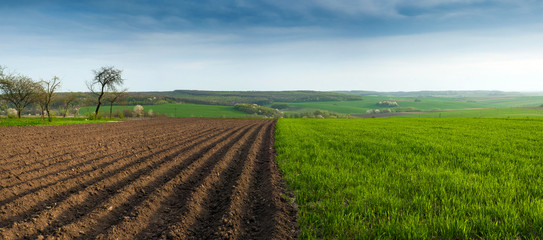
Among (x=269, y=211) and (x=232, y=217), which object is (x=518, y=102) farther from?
(x=232, y=217)

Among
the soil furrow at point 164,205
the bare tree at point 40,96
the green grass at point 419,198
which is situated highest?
the bare tree at point 40,96

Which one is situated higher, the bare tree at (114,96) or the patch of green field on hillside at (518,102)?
the bare tree at (114,96)

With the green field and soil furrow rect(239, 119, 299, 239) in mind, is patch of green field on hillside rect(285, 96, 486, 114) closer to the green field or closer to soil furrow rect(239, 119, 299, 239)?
the green field

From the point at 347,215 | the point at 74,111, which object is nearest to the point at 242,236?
the point at 347,215

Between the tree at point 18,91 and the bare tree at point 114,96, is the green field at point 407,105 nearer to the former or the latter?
the bare tree at point 114,96


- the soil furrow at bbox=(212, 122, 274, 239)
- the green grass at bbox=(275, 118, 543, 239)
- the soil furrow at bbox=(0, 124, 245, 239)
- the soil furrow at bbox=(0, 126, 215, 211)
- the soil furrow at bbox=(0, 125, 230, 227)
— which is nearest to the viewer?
the green grass at bbox=(275, 118, 543, 239)

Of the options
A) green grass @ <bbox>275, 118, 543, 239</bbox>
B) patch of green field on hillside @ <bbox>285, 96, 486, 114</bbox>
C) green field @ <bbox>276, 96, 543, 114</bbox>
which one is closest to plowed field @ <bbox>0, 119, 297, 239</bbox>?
green grass @ <bbox>275, 118, 543, 239</bbox>

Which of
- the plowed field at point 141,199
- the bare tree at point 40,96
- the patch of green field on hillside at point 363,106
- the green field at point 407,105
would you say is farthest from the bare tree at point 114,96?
the patch of green field on hillside at point 363,106

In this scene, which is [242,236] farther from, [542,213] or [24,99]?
[24,99]

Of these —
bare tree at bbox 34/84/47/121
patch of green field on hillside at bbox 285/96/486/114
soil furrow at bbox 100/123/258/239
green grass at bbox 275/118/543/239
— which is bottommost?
patch of green field on hillside at bbox 285/96/486/114

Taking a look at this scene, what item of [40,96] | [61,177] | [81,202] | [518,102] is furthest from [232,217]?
[518,102]

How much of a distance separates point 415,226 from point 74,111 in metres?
80.8

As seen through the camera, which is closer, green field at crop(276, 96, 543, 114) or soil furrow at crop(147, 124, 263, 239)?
soil furrow at crop(147, 124, 263, 239)

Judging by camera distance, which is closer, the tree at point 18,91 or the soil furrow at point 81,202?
the soil furrow at point 81,202
